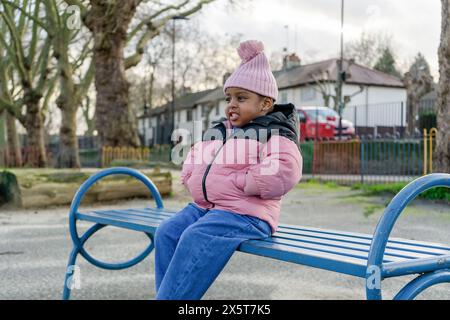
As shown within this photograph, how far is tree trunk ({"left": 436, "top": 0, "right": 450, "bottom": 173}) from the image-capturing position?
8.88 meters

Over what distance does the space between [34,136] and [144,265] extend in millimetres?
17164

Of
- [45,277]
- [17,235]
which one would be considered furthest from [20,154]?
[45,277]

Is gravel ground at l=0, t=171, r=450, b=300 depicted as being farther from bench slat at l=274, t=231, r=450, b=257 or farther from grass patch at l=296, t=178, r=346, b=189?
grass patch at l=296, t=178, r=346, b=189

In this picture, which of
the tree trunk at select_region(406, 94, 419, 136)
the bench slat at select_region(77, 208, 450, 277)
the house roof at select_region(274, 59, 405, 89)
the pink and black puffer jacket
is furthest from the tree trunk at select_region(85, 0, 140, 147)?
the house roof at select_region(274, 59, 405, 89)

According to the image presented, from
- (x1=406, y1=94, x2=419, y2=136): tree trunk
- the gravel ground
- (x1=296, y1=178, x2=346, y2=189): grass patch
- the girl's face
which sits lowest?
(x1=296, y1=178, x2=346, y2=189): grass patch

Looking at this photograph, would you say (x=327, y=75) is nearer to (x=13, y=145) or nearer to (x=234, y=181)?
(x=13, y=145)

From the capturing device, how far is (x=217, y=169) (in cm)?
259

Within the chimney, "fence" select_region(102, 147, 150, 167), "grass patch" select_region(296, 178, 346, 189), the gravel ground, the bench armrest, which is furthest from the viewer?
the chimney

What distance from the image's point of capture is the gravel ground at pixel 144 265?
11.9ft

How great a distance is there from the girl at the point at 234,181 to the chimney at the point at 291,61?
41474 millimetres

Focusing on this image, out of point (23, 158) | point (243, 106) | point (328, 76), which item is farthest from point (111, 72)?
point (328, 76)

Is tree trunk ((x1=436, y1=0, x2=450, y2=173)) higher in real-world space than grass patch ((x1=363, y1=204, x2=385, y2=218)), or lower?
higher

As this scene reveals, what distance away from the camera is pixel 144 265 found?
4523 mm

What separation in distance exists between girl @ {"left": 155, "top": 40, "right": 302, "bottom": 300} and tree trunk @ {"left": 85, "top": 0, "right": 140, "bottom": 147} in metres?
11.6
